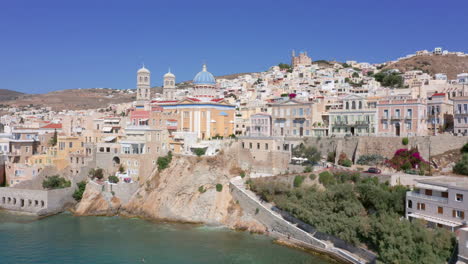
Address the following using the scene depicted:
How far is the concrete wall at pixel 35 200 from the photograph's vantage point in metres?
41.4

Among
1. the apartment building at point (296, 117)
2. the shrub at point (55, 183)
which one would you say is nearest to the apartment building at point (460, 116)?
the apartment building at point (296, 117)

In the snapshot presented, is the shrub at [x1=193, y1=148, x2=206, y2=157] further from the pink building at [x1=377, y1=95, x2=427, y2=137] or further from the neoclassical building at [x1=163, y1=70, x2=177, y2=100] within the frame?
the neoclassical building at [x1=163, y1=70, x2=177, y2=100]

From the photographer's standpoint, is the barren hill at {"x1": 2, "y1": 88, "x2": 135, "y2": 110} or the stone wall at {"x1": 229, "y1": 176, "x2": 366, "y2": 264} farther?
the barren hill at {"x1": 2, "y1": 88, "x2": 135, "y2": 110}

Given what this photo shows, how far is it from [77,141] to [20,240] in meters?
16.9

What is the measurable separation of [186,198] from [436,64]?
8000 cm

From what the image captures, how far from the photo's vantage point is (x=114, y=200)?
4234cm

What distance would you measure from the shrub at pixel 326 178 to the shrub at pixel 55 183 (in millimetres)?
26498

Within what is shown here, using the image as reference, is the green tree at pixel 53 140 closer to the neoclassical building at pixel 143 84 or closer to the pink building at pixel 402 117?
the neoclassical building at pixel 143 84

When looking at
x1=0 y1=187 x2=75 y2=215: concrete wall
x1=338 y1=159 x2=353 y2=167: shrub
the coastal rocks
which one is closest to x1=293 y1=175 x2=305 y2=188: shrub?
x1=338 y1=159 x2=353 y2=167: shrub

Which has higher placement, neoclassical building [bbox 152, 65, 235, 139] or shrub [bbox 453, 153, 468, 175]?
neoclassical building [bbox 152, 65, 235, 139]

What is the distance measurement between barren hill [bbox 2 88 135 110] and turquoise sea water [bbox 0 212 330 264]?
91965 millimetres

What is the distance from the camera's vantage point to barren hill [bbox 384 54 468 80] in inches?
3610

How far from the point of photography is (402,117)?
130 feet

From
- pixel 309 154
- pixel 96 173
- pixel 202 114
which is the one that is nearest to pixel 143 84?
pixel 202 114
